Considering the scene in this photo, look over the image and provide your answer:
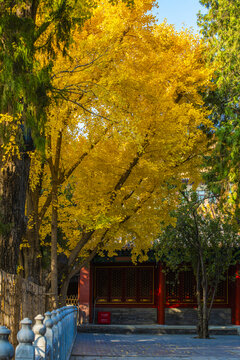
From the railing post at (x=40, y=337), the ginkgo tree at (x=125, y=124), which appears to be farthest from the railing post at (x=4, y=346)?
the ginkgo tree at (x=125, y=124)

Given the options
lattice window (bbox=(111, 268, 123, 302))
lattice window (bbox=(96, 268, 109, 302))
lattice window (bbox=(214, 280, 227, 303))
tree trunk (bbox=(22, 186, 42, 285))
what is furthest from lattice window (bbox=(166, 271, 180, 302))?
tree trunk (bbox=(22, 186, 42, 285))

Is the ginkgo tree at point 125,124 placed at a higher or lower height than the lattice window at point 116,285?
higher

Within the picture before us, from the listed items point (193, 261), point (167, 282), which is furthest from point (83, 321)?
point (193, 261)

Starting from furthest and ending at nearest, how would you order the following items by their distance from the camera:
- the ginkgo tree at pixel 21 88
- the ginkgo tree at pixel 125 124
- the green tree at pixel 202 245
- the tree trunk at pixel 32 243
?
the green tree at pixel 202 245 → the tree trunk at pixel 32 243 → the ginkgo tree at pixel 125 124 → the ginkgo tree at pixel 21 88

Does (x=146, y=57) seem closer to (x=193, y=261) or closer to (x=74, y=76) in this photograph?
(x=74, y=76)

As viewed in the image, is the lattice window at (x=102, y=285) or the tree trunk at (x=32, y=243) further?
the lattice window at (x=102, y=285)

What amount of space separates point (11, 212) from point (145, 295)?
19.9 metres

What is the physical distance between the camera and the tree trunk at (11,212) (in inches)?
376

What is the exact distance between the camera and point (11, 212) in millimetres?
9688

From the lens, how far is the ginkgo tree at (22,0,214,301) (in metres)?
13.9

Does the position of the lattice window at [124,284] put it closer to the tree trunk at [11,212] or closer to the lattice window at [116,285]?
the lattice window at [116,285]

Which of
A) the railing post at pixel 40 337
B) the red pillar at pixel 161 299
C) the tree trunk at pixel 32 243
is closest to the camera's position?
the railing post at pixel 40 337

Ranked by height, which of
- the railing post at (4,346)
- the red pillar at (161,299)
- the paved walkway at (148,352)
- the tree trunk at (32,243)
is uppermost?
the tree trunk at (32,243)

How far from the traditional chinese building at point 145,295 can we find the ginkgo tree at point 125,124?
34.7 feet
